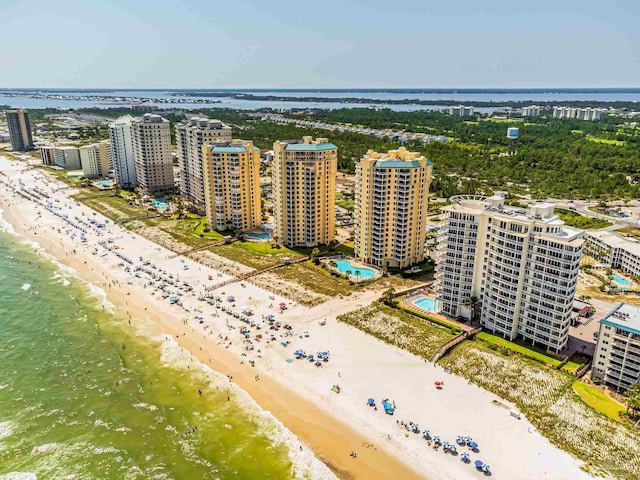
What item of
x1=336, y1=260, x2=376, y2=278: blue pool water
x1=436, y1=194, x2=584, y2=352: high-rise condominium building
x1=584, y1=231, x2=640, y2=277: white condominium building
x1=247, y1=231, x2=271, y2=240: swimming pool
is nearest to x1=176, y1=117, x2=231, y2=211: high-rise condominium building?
x1=247, y1=231, x2=271, y2=240: swimming pool

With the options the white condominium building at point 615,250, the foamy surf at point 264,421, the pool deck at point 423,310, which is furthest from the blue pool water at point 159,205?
the white condominium building at point 615,250

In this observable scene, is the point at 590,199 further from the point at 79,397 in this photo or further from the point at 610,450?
the point at 79,397

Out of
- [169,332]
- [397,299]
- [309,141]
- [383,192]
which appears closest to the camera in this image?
[169,332]

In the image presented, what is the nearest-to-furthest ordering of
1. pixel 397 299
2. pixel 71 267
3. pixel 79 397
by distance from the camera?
pixel 79 397
pixel 397 299
pixel 71 267

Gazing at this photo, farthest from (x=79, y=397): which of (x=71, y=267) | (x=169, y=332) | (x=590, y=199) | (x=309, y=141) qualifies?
(x=590, y=199)

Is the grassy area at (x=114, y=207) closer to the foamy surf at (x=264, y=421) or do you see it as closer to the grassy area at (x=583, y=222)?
the foamy surf at (x=264, y=421)

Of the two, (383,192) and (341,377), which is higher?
(383,192)

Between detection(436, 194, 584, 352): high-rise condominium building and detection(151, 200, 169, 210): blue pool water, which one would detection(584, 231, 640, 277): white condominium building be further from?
detection(151, 200, 169, 210): blue pool water

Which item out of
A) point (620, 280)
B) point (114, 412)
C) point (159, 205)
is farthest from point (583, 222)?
point (159, 205)

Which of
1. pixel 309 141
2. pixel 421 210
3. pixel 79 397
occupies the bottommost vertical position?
pixel 79 397
